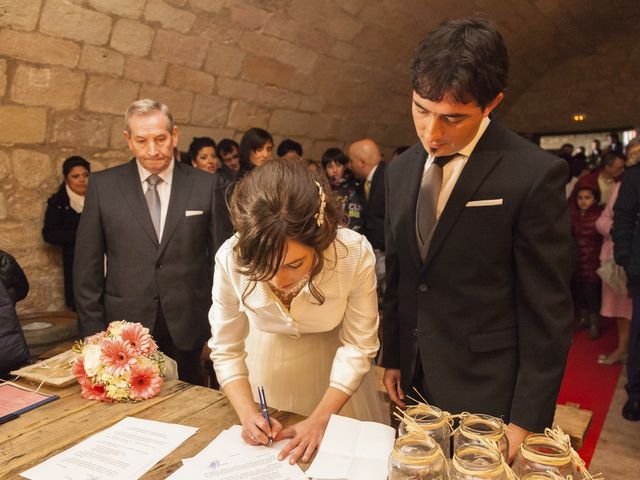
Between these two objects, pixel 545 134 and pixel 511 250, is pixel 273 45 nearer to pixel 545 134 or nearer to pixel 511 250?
pixel 511 250

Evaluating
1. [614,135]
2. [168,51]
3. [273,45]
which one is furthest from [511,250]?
[614,135]

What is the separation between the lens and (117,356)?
1.71m

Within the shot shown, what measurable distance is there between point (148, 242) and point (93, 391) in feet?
3.28

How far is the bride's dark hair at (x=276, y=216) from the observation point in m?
1.36

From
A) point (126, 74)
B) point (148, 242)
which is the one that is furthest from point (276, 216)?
point (126, 74)

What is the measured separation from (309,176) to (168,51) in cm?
358

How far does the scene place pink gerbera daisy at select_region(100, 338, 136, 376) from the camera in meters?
1.67

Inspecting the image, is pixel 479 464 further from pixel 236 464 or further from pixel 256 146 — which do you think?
pixel 256 146

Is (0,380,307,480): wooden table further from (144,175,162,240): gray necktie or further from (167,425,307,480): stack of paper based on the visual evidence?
(144,175,162,240): gray necktie

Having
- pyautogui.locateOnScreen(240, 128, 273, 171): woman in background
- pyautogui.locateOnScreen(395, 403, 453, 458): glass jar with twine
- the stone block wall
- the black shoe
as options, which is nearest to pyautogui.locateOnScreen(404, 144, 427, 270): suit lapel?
pyautogui.locateOnScreen(395, 403, 453, 458): glass jar with twine

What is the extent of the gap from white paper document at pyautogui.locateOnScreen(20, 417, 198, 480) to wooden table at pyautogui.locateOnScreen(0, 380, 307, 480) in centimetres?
3

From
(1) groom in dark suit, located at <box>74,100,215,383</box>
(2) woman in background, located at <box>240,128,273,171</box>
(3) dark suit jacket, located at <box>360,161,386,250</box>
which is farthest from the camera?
(3) dark suit jacket, located at <box>360,161,386,250</box>

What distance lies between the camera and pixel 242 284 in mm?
1597

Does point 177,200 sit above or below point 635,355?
above
